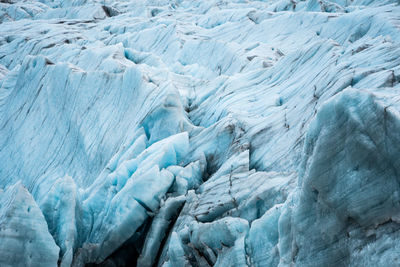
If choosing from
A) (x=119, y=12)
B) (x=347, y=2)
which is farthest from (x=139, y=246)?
(x=119, y=12)

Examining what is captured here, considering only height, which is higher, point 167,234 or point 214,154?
point 214,154

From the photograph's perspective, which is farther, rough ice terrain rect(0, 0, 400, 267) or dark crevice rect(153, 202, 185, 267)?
dark crevice rect(153, 202, 185, 267)

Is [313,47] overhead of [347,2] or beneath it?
overhead

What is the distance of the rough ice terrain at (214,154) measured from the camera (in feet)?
11.5

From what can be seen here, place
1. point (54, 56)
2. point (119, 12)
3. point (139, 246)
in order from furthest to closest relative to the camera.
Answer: point (119, 12)
point (54, 56)
point (139, 246)

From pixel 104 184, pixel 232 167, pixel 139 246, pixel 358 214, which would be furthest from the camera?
pixel 104 184

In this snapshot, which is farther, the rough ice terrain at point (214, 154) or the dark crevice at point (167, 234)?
the dark crevice at point (167, 234)

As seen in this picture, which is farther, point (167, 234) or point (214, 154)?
point (214, 154)

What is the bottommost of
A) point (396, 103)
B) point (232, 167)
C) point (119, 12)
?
point (119, 12)

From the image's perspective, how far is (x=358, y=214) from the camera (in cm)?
336

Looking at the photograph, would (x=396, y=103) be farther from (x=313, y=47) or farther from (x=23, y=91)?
(x=23, y=91)

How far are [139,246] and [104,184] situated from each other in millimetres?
1716

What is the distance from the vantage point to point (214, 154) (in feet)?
25.7

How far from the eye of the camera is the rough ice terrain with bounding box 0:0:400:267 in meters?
3.51
